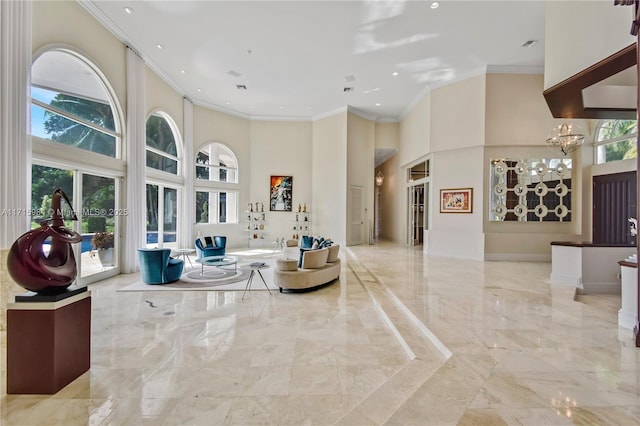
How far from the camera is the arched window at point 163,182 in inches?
327

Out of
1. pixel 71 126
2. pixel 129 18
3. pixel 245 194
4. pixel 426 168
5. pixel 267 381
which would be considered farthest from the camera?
pixel 245 194

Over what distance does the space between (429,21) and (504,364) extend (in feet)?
21.3

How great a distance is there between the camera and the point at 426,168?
1042 cm

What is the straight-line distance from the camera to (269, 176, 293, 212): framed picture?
12.0 meters

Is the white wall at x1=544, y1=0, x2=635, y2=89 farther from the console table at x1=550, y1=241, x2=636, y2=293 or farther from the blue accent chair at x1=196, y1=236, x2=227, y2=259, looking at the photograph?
the blue accent chair at x1=196, y1=236, x2=227, y2=259

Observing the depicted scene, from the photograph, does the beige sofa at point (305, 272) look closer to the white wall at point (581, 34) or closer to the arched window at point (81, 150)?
the arched window at point (81, 150)

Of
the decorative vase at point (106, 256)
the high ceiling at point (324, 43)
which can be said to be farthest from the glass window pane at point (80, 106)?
the decorative vase at point (106, 256)

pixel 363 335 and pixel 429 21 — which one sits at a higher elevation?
pixel 429 21

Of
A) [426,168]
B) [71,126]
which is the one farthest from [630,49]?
[71,126]

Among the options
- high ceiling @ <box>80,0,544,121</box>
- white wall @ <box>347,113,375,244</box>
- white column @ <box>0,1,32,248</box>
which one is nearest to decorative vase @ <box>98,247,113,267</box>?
white column @ <box>0,1,32,248</box>

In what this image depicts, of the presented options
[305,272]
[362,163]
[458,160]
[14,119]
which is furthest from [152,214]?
[458,160]

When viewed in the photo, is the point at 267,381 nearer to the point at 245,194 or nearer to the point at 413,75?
the point at 413,75

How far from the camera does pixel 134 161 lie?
6867 mm

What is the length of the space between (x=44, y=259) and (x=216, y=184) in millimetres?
8884
